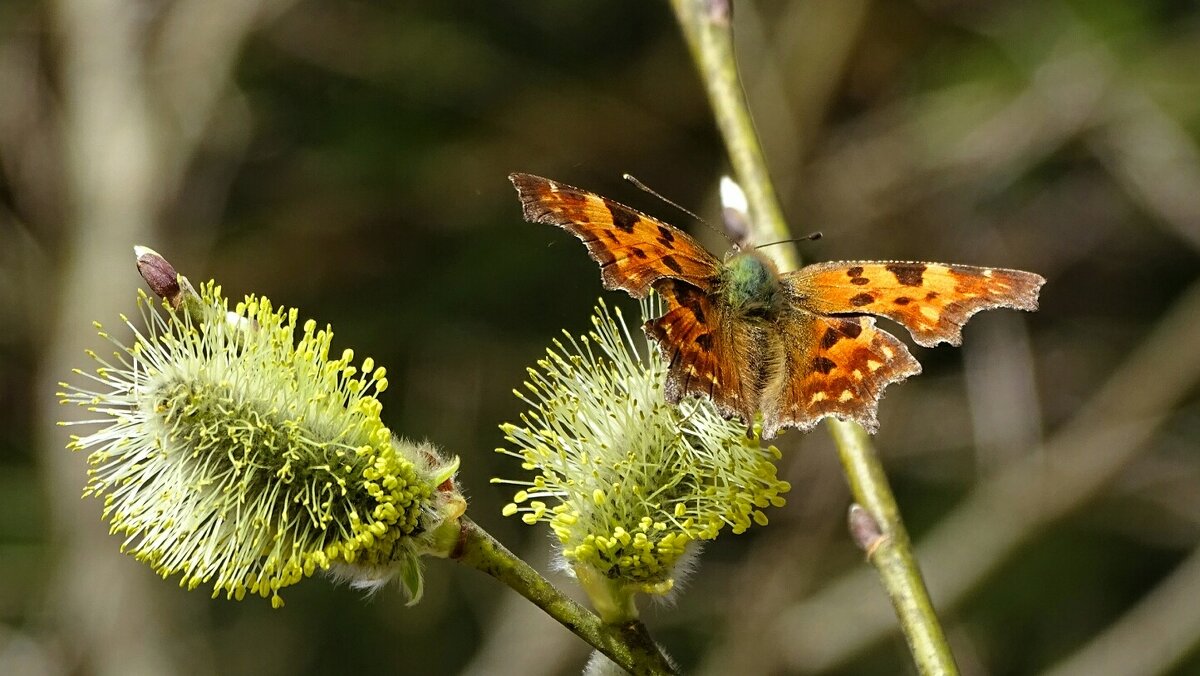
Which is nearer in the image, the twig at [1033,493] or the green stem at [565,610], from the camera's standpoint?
the green stem at [565,610]

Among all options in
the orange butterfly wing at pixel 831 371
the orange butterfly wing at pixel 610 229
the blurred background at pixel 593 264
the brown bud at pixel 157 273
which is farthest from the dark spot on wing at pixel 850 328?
the blurred background at pixel 593 264

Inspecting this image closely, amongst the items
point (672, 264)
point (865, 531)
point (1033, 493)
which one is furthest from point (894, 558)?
point (1033, 493)

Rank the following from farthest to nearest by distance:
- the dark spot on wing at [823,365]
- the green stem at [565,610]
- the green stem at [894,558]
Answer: the dark spot on wing at [823,365] < the green stem at [894,558] < the green stem at [565,610]

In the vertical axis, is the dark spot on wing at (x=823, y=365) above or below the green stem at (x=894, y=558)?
above

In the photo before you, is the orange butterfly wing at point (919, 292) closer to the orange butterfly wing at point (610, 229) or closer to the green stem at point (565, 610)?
the orange butterfly wing at point (610, 229)

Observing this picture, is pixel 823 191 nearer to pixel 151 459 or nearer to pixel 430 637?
pixel 430 637

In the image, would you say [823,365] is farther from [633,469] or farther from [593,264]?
[593,264]

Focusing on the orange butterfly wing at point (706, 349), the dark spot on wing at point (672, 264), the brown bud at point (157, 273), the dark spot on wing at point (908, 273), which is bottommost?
the brown bud at point (157, 273)
